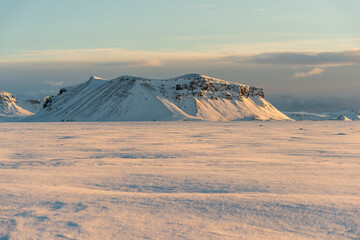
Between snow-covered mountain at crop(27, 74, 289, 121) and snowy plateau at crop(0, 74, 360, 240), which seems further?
snow-covered mountain at crop(27, 74, 289, 121)

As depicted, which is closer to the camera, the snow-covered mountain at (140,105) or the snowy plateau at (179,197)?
the snowy plateau at (179,197)

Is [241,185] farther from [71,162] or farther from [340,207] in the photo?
[71,162]

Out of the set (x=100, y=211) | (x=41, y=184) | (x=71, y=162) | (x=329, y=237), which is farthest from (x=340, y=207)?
(x=71, y=162)

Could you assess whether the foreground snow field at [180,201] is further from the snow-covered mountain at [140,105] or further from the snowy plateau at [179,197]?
the snow-covered mountain at [140,105]

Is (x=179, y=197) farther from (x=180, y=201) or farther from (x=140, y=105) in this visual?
(x=140, y=105)

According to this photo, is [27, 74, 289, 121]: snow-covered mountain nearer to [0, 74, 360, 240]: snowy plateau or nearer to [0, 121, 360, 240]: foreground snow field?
[0, 74, 360, 240]: snowy plateau

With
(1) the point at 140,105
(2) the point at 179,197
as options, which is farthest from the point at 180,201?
(1) the point at 140,105

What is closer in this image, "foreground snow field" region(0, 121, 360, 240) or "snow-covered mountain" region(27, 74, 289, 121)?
"foreground snow field" region(0, 121, 360, 240)

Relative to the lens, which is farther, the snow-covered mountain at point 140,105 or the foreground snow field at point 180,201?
the snow-covered mountain at point 140,105

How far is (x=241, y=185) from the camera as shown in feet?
31.8

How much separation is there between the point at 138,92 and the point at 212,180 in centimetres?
17587

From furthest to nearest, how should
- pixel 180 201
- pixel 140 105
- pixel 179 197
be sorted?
1. pixel 140 105
2. pixel 179 197
3. pixel 180 201

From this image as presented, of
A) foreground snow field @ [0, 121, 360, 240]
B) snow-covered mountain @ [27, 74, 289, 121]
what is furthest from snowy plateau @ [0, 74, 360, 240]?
snow-covered mountain @ [27, 74, 289, 121]

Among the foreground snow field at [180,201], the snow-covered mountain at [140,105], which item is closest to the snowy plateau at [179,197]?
the foreground snow field at [180,201]
